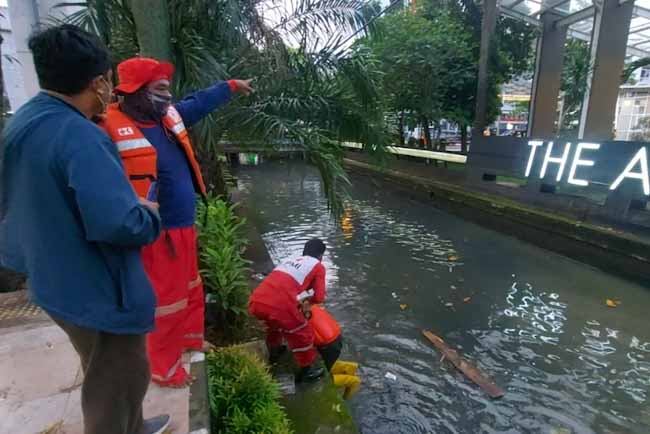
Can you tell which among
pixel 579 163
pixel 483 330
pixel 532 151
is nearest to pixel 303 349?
pixel 483 330

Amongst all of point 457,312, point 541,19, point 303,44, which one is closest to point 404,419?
point 457,312

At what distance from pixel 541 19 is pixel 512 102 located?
1585cm

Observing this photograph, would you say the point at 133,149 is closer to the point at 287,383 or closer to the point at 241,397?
the point at 241,397

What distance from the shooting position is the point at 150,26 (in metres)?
3.01

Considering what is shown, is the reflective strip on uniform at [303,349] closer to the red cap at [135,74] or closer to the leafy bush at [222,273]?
the leafy bush at [222,273]

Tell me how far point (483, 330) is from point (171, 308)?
11.5ft

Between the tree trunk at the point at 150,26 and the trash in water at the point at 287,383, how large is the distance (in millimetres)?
2515

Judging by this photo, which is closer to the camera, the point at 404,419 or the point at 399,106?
the point at 404,419

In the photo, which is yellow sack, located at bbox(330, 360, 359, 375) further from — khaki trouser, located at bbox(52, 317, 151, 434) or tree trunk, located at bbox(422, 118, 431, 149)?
tree trunk, located at bbox(422, 118, 431, 149)

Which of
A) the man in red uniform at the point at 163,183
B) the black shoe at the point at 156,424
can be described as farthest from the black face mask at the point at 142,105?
the black shoe at the point at 156,424

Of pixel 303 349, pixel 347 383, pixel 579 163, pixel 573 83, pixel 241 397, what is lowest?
pixel 347 383

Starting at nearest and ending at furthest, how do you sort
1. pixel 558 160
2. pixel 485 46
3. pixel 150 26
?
pixel 150 26 < pixel 558 160 < pixel 485 46

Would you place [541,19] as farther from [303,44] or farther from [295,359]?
[295,359]

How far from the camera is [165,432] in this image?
1734mm
